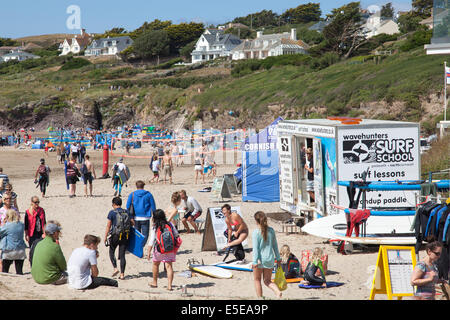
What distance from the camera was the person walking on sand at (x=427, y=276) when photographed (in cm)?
645

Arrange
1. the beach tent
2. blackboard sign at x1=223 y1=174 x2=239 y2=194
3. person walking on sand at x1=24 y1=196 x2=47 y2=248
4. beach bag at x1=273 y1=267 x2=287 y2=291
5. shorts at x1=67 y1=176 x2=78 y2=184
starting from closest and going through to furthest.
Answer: beach bag at x1=273 y1=267 x2=287 y2=291 < person walking on sand at x1=24 y1=196 x2=47 y2=248 < the beach tent < shorts at x1=67 y1=176 x2=78 y2=184 < blackboard sign at x1=223 y1=174 x2=239 y2=194

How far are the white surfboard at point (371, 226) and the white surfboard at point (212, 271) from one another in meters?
1.92

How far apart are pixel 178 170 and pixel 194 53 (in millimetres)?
79693

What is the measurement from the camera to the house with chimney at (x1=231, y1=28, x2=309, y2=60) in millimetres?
90725

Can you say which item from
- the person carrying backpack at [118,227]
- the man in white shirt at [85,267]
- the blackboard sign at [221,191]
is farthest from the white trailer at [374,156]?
the blackboard sign at [221,191]

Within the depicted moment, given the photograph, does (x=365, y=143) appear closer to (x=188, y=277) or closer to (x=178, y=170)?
(x=188, y=277)

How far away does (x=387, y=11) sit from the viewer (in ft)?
445

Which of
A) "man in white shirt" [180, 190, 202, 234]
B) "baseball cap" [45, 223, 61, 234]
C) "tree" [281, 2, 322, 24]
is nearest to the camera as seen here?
"baseball cap" [45, 223, 61, 234]

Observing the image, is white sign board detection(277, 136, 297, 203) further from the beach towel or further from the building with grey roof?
the building with grey roof

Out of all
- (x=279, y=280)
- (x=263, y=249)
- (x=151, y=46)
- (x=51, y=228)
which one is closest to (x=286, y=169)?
(x=279, y=280)

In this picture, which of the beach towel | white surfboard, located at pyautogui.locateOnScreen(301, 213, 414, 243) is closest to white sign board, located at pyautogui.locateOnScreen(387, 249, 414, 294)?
the beach towel

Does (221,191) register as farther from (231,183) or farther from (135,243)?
(135,243)

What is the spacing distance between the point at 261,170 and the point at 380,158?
19.9ft

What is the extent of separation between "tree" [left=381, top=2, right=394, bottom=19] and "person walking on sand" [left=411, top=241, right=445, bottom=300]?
13496 cm
